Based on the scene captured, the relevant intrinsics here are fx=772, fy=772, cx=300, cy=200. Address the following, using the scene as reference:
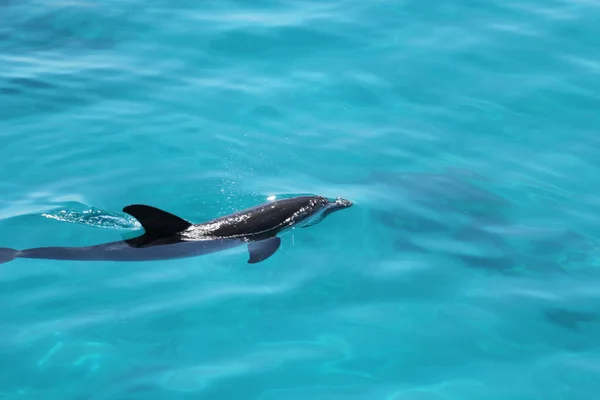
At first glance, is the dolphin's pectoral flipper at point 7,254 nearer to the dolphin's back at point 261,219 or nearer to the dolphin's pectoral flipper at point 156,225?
the dolphin's pectoral flipper at point 156,225

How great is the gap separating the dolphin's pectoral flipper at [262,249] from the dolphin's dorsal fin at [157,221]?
71 cm

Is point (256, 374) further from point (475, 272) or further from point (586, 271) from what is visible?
point (586, 271)

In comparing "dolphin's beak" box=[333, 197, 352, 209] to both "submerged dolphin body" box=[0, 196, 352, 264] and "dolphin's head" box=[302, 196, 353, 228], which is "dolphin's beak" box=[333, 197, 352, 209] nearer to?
"dolphin's head" box=[302, 196, 353, 228]

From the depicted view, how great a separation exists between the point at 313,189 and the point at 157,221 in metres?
2.39

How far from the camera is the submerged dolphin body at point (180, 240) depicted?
7.71m

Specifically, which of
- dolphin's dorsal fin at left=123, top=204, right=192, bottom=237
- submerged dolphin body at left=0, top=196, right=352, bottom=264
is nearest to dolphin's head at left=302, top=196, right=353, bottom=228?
submerged dolphin body at left=0, top=196, right=352, bottom=264

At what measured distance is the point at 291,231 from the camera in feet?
27.9

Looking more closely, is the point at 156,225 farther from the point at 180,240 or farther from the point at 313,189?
the point at 313,189

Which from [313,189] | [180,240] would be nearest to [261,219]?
[180,240]

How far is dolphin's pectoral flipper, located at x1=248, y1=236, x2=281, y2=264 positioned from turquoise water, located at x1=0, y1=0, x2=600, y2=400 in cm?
17

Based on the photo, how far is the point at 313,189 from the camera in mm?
9422

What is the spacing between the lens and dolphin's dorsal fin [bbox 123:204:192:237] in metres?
7.44

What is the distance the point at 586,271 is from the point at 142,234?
15.4ft

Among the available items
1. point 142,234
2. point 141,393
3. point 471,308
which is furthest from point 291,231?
point 141,393
